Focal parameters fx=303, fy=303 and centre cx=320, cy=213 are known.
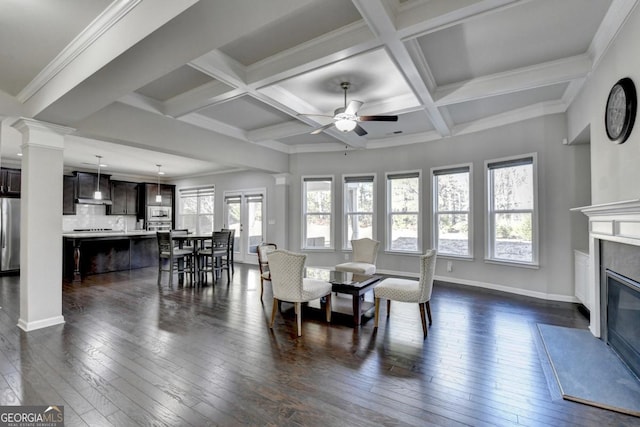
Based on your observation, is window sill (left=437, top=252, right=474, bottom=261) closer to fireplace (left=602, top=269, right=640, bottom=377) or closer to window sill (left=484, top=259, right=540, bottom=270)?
window sill (left=484, top=259, right=540, bottom=270)

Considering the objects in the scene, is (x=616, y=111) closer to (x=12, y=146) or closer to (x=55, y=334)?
(x=55, y=334)

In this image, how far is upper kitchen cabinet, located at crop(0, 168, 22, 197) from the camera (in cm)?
700

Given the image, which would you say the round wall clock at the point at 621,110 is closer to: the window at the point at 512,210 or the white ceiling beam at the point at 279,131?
the window at the point at 512,210

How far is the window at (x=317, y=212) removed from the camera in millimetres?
7012

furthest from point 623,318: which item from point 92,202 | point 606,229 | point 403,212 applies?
point 92,202

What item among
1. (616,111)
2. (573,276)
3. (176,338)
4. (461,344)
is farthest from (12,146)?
(573,276)

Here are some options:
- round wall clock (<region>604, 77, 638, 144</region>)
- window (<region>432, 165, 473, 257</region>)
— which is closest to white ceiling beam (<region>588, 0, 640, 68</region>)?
round wall clock (<region>604, 77, 638, 144</region>)

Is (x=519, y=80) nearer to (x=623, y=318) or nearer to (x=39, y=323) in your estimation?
(x=623, y=318)

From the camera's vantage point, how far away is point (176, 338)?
3.20 m

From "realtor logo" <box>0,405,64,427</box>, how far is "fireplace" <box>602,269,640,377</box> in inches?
164

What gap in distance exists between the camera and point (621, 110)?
8.60 ft

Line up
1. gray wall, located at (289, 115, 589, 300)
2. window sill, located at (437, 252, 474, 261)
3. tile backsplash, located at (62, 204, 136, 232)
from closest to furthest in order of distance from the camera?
gray wall, located at (289, 115, 589, 300), window sill, located at (437, 252, 474, 261), tile backsplash, located at (62, 204, 136, 232)

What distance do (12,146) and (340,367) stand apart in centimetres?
761

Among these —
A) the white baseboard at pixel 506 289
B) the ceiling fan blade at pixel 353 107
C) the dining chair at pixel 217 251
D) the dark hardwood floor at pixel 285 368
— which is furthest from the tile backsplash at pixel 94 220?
the ceiling fan blade at pixel 353 107
